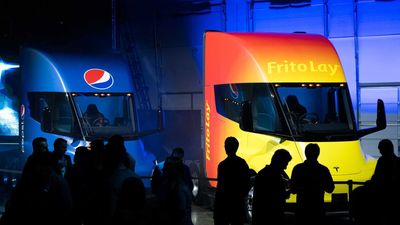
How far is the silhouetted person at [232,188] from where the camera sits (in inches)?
337

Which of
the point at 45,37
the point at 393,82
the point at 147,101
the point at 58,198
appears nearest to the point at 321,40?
the point at 393,82

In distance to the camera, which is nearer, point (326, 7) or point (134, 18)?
point (326, 7)

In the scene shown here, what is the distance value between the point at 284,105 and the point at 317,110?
26.5 inches

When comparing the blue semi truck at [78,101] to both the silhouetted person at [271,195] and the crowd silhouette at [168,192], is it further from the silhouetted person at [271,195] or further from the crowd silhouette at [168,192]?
the silhouetted person at [271,195]

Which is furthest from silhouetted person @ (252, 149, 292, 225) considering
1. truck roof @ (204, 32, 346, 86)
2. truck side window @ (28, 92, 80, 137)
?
truck side window @ (28, 92, 80, 137)

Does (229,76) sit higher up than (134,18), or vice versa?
(134,18)

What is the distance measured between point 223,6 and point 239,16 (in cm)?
63

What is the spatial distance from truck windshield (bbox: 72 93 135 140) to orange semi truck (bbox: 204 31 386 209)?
3346mm

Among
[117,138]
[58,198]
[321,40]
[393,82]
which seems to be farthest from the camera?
[393,82]

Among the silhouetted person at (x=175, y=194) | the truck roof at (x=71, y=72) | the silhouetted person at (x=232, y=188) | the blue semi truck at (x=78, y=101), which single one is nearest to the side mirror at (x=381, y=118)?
the silhouetted person at (x=232, y=188)

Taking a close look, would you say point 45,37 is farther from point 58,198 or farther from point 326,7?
point 58,198

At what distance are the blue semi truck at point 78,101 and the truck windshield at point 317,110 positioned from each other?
478 cm

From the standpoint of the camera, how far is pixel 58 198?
6.86 meters

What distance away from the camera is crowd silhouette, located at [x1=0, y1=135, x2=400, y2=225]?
6.51 metres
